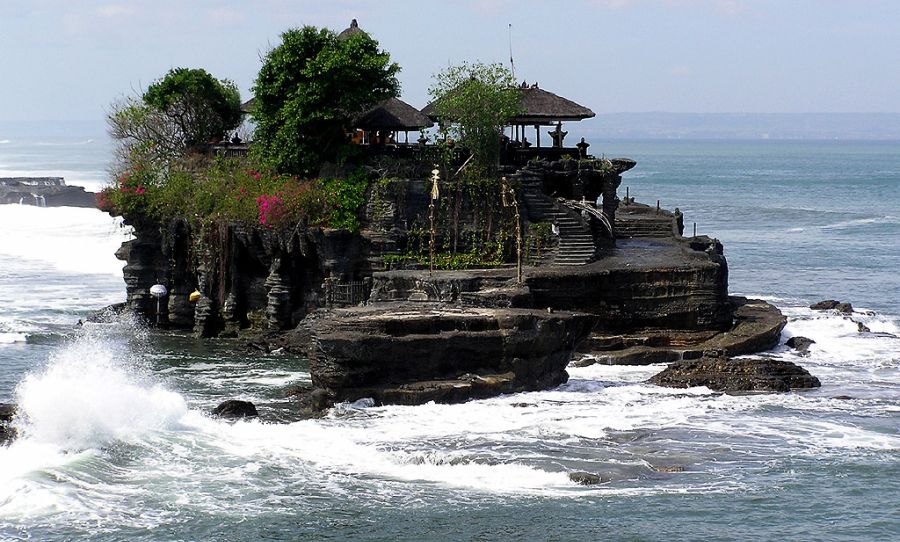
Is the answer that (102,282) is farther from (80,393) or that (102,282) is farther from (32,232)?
(80,393)

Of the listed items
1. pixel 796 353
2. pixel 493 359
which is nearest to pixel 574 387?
pixel 493 359

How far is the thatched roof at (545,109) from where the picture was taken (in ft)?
195

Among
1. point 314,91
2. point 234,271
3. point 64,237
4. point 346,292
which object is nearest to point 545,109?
point 314,91

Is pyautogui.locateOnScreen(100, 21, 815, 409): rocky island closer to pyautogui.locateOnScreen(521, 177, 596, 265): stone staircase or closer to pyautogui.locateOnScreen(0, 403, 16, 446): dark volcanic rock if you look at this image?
pyautogui.locateOnScreen(521, 177, 596, 265): stone staircase

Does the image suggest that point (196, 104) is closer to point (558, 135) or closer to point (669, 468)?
point (558, 135)

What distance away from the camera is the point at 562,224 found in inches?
2194

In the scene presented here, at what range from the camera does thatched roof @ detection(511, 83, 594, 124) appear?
59.4 metres

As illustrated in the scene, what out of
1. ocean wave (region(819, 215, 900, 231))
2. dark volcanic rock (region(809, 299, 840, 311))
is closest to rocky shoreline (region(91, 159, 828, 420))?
dark volcanic rock (region(809, 299, 840, 311))

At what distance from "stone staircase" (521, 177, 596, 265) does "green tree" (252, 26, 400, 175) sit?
7226 mm

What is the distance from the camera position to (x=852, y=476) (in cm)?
3688

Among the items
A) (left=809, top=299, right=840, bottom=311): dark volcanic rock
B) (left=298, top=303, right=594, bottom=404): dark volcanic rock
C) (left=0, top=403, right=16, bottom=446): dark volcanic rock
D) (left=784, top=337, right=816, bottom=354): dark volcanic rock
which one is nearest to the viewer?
(left=0, top=403, right=16, bottom=446): dark volcanic rock

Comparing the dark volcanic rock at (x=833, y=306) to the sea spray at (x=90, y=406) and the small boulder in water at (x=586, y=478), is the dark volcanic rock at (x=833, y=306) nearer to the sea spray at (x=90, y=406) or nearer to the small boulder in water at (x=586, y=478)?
the small boulder in water at (x=586, y=478)

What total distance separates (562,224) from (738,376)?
38.5ft

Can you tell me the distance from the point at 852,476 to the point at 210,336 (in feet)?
94.0
